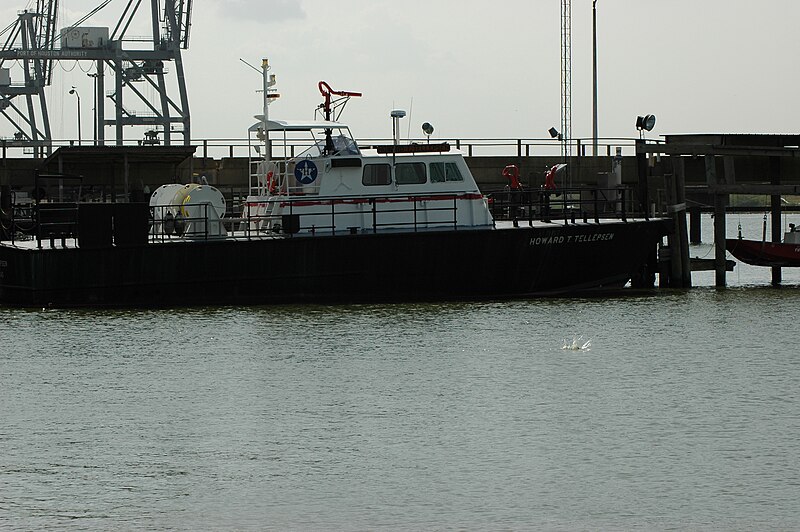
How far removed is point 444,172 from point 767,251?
8.74 meters

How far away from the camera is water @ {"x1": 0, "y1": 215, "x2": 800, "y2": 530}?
1157 centimetres

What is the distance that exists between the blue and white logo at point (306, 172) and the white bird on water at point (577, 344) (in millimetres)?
7141

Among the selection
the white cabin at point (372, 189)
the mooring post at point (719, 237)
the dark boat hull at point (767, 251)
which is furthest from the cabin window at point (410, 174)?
the dark boat hull at point (767, 251)

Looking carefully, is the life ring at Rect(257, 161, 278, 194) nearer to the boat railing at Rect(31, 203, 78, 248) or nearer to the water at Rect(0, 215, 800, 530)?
the water at Rect(0, 215, 800, 530)

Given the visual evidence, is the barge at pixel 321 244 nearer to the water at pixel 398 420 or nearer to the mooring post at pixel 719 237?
A: the water at pixel 398 420

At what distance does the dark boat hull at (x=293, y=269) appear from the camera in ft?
83.8

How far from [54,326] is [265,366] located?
5.71m

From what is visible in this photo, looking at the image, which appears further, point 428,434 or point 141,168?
point 141,168

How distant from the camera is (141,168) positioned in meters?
40.5

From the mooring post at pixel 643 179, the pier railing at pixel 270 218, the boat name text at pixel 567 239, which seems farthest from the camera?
the mooring post at pixel 643 179

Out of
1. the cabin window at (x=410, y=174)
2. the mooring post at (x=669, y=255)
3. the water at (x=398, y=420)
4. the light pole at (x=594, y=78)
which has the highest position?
the light pole at (x=594, y=78)

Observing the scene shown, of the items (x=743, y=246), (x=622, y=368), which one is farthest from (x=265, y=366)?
(x=743, y=246)

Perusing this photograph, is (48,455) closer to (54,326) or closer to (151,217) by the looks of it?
(54,326)

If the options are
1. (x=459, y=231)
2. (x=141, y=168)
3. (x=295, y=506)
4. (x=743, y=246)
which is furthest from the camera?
(x=141, y=168)
